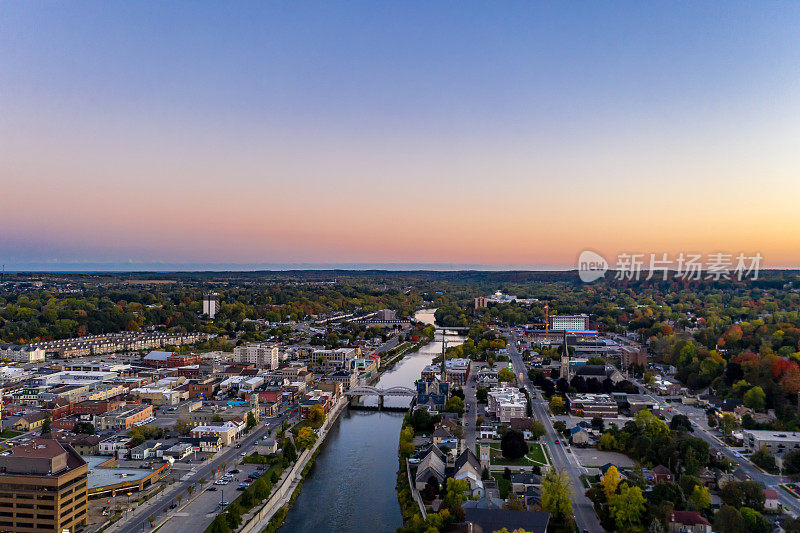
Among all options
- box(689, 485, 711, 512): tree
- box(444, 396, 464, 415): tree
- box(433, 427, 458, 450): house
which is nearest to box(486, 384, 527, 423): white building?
box(444, 396, 464, 415): tree

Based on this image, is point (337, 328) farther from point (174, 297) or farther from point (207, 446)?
point (207, 446)

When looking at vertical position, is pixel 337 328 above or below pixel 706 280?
below

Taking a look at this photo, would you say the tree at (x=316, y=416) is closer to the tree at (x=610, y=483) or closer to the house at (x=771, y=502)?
the tree at (x=610, y=483)

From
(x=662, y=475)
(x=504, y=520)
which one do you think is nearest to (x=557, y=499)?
(x=504, y=520)

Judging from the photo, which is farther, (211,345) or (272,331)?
(272,331)

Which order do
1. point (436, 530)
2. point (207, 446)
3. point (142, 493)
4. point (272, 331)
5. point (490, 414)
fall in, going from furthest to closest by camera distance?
point (272, 331) < point (490, 414) < point (207, 446) < point (142, 493) < point (436, 530)

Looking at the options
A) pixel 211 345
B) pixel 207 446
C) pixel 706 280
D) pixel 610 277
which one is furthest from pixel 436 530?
pixel 610 277
